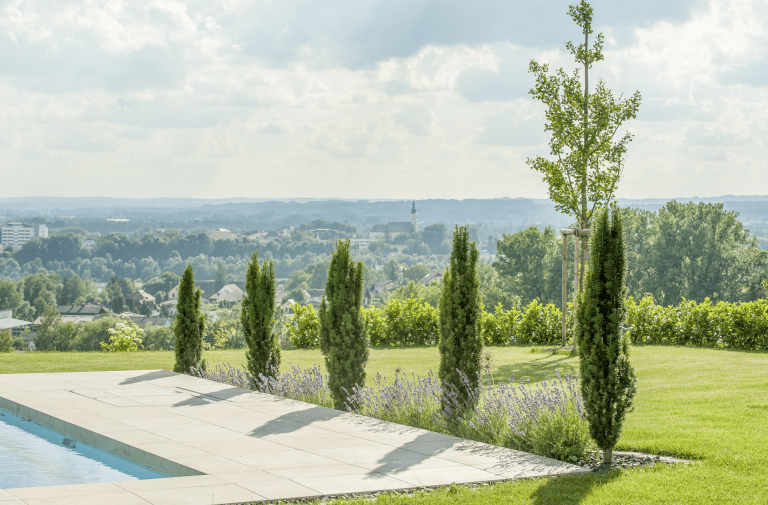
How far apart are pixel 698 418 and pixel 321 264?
10661 centimetres

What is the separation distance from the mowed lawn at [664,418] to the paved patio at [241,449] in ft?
1.43

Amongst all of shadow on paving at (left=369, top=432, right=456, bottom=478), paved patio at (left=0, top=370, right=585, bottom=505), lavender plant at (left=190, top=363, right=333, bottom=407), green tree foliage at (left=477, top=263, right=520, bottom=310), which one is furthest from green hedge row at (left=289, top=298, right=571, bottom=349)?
green tree foliage at (left=477, top=263, right=520, bottom=310)

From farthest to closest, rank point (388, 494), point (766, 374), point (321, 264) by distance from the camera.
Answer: point (321, 264)
point (766, 374)
point (388, 494)

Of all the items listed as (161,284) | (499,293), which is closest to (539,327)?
(499,293)

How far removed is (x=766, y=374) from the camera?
9695 millimetres

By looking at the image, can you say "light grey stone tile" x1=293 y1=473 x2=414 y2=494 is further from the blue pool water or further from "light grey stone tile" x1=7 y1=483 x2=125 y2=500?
the blue pool water

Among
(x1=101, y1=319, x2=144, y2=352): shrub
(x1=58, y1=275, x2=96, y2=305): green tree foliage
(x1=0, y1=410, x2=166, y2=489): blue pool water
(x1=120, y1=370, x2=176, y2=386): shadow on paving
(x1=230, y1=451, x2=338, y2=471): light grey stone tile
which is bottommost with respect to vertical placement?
(x1=58, y1=275, x2=96, y2=305): green tree foliage

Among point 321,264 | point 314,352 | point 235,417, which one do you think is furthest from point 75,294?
point 235,417

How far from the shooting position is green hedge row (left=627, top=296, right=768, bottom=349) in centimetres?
1316

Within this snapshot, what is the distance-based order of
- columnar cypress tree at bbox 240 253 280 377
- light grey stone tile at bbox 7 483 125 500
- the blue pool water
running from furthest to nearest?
columnar cypress tree at bbox 240 253 280 377 → the blue pool water → light grey stone tile at bbox 7 483 125 500

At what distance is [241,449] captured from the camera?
587 centimetres

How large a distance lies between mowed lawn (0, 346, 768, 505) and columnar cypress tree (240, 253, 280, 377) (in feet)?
6.50

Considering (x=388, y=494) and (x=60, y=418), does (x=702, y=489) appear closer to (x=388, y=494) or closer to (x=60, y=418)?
(x=388, y=494)

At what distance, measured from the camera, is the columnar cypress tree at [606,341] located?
522cm
